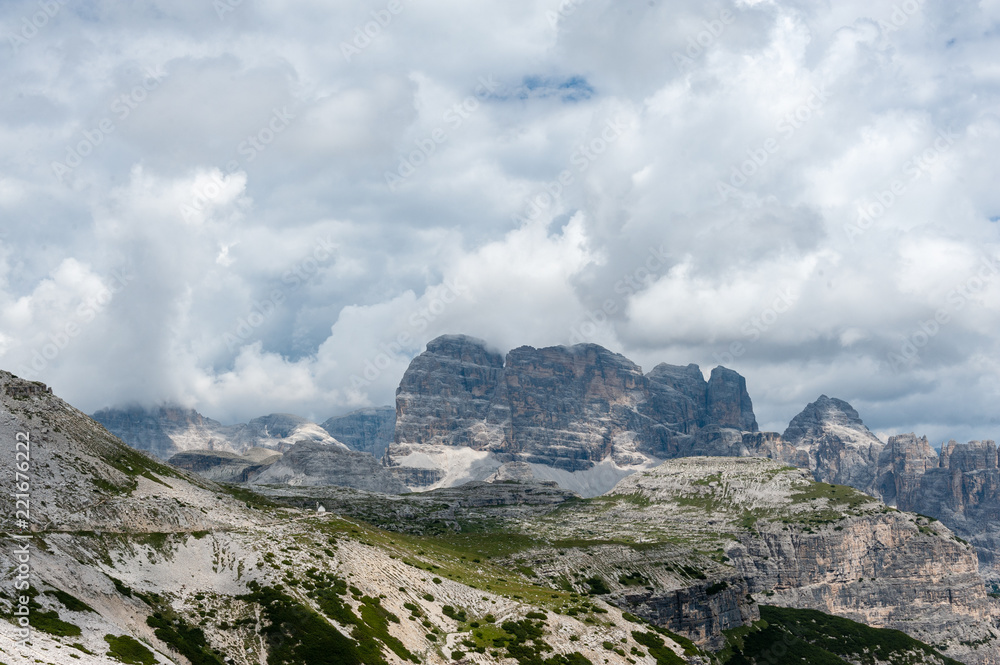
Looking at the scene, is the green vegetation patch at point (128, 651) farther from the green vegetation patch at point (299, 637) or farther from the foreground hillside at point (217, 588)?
the green vegetation patch at point (299, 637)

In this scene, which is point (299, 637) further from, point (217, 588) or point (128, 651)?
point (128, 651)

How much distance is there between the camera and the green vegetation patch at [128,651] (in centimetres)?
7282

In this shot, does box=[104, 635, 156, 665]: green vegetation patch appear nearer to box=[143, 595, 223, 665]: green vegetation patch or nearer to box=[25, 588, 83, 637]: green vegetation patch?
box=[25, 588, 83, 637]: green vegetation patch

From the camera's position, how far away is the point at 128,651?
7494 cm

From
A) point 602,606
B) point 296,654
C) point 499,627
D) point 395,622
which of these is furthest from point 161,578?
point 602,606

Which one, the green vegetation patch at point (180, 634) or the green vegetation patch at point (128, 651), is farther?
the green vegetation patch at point (180, 634)

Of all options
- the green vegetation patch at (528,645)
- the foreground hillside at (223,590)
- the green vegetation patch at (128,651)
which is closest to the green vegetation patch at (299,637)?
the foreground hillside at (223,590)

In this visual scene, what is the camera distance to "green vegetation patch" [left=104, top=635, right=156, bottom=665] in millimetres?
72819

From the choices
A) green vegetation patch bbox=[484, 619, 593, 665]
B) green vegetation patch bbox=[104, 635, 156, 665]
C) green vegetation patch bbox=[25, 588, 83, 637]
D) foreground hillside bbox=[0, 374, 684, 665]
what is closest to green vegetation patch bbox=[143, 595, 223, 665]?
foreground hillside bbox=[0, 374, 684, 665]

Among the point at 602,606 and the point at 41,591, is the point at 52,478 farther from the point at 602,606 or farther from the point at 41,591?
the point at 602,606

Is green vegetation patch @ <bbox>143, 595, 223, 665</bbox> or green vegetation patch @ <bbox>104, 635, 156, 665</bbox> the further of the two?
green vegetation patch @ <bbox>143, 595, 223, 665</bbox>

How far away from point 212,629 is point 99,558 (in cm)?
1716

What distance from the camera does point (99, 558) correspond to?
313 feet

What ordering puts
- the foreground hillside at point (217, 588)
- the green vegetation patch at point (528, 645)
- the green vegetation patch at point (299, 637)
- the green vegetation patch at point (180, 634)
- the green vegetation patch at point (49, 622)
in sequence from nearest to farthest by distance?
the green vegetation patch at point (49, 622) < the foreground hillside at point (217, 588) < the green vegetation patch at point (180, 634) < the green vegetation patch at point (299, 637) < the green vegetation patch at point (528, 645)
